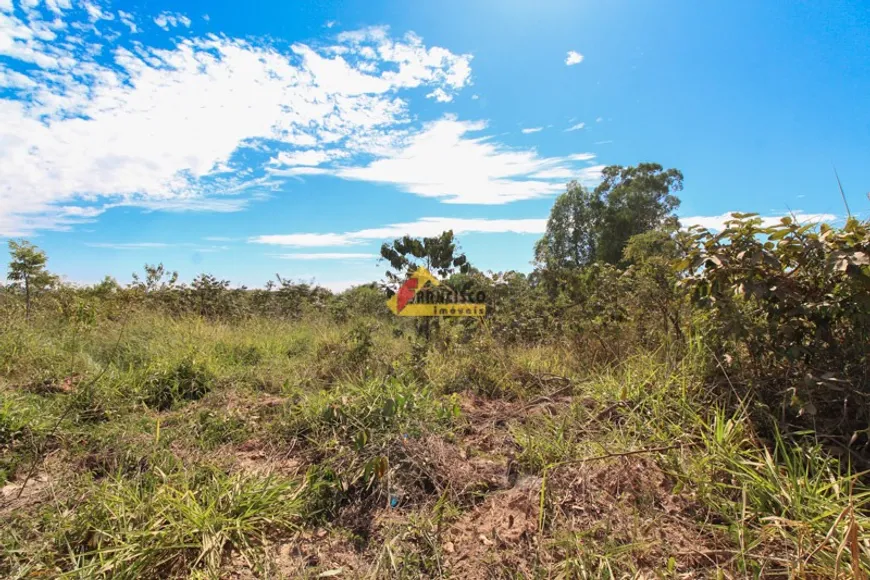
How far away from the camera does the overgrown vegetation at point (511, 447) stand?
5.25ft

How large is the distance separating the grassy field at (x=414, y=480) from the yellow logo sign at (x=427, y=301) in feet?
6.29

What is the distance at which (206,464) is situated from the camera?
7.28 feet

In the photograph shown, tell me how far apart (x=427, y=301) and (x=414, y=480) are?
349cm

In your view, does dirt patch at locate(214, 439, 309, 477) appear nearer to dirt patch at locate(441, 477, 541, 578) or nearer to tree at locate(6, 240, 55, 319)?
dirt patch at locate(441, 477, 541, 578)

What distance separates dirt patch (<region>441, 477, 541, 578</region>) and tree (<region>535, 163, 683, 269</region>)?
16.1 m

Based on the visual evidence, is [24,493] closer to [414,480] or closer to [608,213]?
[414,480]

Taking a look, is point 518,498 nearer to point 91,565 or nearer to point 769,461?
point 769,461

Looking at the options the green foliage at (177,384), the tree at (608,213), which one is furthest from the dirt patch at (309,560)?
the tree at (608,213)

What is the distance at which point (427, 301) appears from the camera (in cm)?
548

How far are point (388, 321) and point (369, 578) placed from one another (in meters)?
5.04

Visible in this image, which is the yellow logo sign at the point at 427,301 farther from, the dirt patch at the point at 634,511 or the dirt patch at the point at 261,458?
the dirt patch at the point at 634,511

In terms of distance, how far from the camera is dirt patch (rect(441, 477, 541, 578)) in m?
1.61

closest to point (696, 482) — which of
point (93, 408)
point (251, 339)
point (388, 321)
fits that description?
point (93, 408)

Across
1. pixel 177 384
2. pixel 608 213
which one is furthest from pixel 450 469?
pixel 608 213
